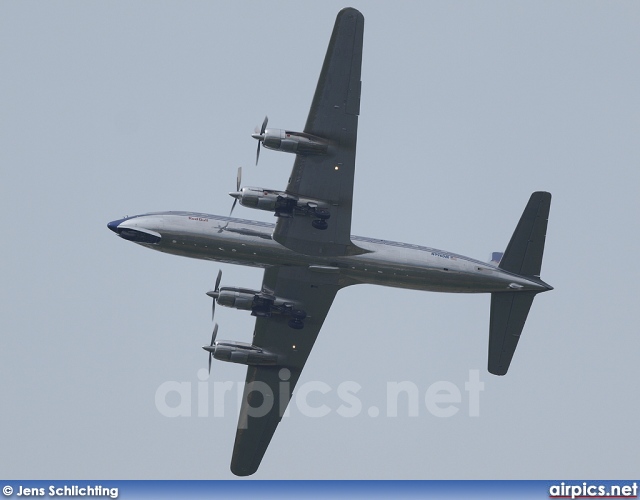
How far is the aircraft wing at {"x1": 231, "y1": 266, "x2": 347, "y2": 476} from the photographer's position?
75125mm

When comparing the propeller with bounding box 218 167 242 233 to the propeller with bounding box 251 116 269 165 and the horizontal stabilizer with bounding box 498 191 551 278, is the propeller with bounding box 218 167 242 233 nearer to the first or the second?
the propeller with bounding box 251 116 269 165

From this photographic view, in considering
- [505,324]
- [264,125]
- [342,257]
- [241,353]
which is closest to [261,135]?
[264,125]

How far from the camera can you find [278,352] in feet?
258

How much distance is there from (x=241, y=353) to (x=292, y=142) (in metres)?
15.5

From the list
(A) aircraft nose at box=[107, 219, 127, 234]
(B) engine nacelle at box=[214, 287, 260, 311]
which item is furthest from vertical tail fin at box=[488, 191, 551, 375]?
(A) aircraft nose at box=[107, 219, 127, 234]

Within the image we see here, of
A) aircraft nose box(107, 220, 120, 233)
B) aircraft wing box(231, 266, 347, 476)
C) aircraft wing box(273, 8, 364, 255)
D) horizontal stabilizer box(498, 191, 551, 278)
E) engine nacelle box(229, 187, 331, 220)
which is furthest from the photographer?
aircraft wing box(231, 266, 347, 476)

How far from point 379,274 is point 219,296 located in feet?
33.2

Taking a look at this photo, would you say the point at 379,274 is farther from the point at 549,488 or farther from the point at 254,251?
the point at 549,488

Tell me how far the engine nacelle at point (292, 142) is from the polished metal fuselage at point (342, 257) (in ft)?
18.7

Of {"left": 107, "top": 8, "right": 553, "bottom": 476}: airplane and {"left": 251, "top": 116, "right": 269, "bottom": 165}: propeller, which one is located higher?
{"left": 251, "top": 116, "right": 269, "bottom": 165}: propeller

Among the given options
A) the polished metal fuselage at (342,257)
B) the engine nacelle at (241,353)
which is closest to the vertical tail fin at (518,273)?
the polished metal fuselage at (342,257)

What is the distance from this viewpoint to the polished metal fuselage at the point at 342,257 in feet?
236

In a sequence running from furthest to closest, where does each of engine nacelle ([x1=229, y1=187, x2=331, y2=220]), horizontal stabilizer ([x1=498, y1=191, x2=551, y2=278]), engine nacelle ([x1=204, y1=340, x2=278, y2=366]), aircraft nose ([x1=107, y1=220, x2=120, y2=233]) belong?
1. engine nacelle ([x1=204, y1=340, x2=278, y2=366])
2. horizontal stabilizer ([x1=498, y1=191, x2=551, y2=278])
3. aircraft nose ([x1=107, y1=220, x2=120, y2=233])
4. engine nacelle ([x1=229, y1=187, x2=331, y2=220])

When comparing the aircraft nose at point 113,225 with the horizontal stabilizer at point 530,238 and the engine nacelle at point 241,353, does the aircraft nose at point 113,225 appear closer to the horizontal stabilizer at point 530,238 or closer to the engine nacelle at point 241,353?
the engine nacelle at point 241,353
